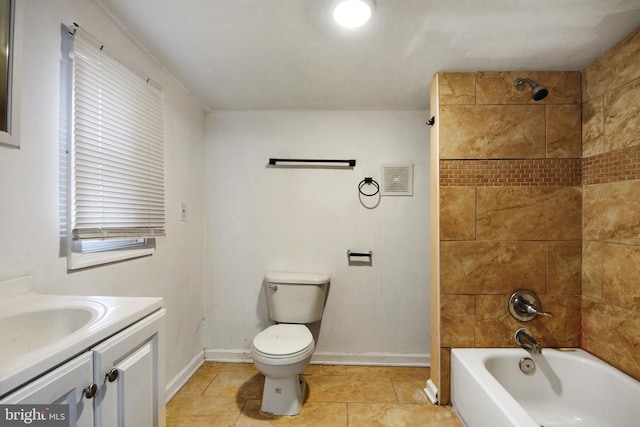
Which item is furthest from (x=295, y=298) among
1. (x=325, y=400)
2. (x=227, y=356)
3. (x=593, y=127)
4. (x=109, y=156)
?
(x=593, y=127)

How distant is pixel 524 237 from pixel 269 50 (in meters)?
A: 1.90

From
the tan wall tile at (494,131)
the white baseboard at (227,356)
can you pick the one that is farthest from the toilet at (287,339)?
the tan wall tile at (494,131)

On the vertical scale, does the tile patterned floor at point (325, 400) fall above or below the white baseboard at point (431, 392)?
below

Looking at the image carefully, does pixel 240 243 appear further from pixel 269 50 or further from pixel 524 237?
pixel 524 237

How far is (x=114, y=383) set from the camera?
0.76 meters

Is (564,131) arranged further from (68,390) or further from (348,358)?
(68,390)

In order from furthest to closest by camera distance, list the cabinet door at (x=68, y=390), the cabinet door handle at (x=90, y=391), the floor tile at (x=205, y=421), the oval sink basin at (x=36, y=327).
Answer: the floor tile at (x=205, y=421) → the oval sink basin at (x=36, y=327) → the cabinet door handle at (x=90, y=391) → the cabinet door at (x=68, y=390)

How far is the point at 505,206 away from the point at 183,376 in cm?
248

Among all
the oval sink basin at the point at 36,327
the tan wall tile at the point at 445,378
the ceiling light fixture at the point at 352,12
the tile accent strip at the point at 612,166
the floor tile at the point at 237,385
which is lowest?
the floor tile at the point at 237,385

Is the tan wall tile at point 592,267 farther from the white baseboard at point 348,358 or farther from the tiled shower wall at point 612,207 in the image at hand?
the white baseboard at point 348,358

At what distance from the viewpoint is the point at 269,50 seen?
1541mm

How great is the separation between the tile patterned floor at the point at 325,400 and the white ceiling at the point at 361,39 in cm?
213

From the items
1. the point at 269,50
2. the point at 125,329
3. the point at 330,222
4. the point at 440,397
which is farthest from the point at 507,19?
the point at 440,397

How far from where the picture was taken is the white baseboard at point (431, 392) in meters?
1.80
